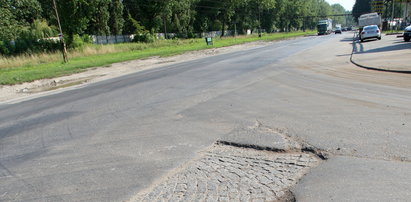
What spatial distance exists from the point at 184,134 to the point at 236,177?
6.42ft

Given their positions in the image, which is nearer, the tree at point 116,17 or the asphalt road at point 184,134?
the asphalt road at point 184,134

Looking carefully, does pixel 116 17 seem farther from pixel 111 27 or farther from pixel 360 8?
pixel 360 8

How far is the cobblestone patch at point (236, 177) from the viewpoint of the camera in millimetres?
3311

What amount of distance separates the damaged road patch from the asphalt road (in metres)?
0.21

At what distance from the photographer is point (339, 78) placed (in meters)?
10.7

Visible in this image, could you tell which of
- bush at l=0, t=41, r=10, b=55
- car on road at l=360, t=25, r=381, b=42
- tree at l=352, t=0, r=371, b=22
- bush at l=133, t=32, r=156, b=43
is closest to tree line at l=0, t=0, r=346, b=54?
bush at l=133, t=32, r=156, b=43

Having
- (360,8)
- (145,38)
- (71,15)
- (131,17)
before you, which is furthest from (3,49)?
(360,8)

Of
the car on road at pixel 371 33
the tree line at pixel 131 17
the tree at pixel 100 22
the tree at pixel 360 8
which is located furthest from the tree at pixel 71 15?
the tree at pixel 360 8

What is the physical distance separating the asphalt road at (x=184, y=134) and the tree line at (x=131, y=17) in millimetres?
33085

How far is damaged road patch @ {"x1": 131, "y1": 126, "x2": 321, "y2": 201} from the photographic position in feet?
10.9

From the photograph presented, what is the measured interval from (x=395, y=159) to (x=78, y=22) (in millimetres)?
42850

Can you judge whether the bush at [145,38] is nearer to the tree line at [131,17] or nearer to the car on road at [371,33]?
the tree line at [131,17]

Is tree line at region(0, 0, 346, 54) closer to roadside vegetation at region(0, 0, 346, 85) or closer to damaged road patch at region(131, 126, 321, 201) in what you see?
roadside vegetation at region(0, 0, 346, 85)

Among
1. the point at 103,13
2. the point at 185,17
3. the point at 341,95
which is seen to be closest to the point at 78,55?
the point at 103,13
